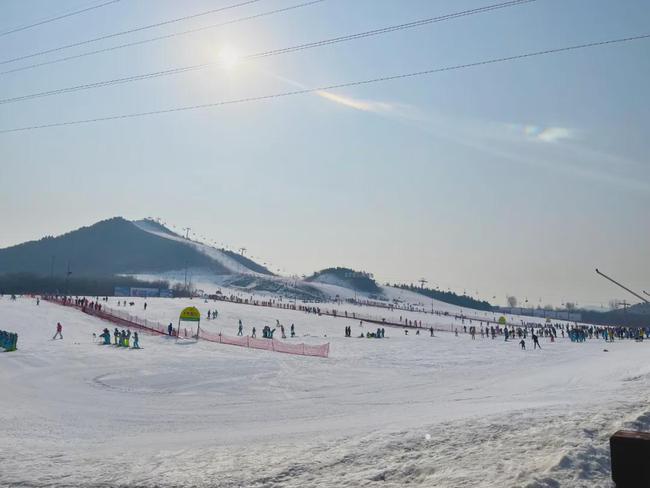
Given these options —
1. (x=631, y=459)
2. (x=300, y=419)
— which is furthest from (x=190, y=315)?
(x=631, y=459)

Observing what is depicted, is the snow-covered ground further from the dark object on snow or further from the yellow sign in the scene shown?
the yellow sign

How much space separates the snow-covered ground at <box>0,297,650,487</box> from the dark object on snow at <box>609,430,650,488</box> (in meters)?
1.12

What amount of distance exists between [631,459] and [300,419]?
30.2ft

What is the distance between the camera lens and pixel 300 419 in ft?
41.9

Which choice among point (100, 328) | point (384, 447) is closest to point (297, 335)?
point (100, 328)

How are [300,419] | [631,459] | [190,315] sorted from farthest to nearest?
1. [190,315]
2. [300,419]
3. [631,459]

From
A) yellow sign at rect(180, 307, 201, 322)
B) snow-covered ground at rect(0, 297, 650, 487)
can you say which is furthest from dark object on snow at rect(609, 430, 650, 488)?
yellow sign at rect(180, 307, 201, 322)

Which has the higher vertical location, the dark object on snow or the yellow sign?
the yellow sign

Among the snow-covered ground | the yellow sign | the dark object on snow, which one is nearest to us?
the dark object on snow

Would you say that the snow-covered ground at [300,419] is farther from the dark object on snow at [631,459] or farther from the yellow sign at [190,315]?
the yellow sign at [190,315]

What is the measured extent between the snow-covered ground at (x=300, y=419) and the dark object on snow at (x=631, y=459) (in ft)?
3.67

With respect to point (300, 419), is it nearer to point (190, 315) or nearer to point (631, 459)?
point (631, 459)

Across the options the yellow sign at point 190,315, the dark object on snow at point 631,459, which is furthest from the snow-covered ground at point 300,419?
the yellow sign at point 190,315

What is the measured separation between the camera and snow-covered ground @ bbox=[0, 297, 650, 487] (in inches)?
268
